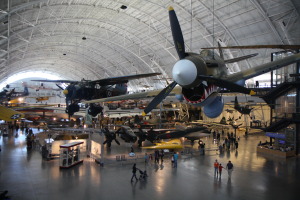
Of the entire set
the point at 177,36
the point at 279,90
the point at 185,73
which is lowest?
the point at 185,73

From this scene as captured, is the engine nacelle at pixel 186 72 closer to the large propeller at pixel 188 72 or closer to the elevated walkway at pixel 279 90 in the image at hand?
the large propeller at pixel 188 72

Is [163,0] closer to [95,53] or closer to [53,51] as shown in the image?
[95,53]

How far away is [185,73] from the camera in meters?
5.10

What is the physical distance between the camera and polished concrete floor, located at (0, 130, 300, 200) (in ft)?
29.1

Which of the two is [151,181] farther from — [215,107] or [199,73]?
[199,73]

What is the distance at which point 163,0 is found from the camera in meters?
24.4

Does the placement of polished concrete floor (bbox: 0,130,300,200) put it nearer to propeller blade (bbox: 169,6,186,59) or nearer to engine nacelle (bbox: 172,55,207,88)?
engine nacelle (bbox: 172,55,207,88)

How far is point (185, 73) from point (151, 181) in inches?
288

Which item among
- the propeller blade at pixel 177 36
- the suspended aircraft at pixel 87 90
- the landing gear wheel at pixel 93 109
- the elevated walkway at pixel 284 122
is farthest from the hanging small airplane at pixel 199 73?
the elevated walkway at pixel 284 122

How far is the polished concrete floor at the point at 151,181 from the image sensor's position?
8.86m

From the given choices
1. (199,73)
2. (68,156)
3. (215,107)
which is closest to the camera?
(199,73)

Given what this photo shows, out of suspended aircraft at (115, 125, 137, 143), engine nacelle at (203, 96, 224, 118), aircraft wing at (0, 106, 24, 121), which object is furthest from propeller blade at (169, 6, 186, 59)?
suspended aircraft at (115, 125, 137, 143)

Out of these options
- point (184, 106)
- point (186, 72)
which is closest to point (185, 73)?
point (186, 72)

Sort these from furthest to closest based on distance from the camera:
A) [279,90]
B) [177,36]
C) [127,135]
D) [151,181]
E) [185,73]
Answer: [127,135] → [279,90] → [151,181] → [177,36] → [185,73]
